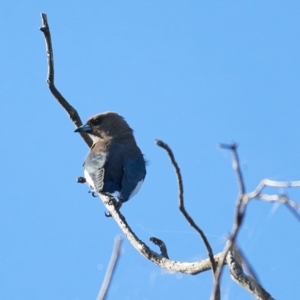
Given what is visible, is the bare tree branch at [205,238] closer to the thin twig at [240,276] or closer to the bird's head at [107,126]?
the thin twig at [240,276]

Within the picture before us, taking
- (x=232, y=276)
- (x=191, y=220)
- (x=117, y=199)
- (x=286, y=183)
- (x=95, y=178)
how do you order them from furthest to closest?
(x=95, y=178), (x=117, y=199), (x=232, y=276), (x=191, y=220), (x=286, y=183)

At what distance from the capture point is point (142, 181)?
333 inches

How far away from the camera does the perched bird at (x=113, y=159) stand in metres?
7.89

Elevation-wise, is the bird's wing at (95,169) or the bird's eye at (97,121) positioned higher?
the bird's eye at (97,121)

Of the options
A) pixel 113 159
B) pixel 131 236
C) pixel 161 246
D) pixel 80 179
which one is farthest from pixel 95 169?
pixel 161 246

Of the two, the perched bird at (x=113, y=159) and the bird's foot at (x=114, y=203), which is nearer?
the bird's foot at (x=114, y=203)

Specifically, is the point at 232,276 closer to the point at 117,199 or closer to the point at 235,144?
the point at 235,144

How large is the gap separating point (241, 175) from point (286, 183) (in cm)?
46

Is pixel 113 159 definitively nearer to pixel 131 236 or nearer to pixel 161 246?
pixel 131 236

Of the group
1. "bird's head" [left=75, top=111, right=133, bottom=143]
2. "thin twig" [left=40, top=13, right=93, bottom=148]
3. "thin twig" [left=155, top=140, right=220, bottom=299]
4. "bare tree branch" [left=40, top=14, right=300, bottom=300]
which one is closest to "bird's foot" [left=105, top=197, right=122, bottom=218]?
"bare tree branch" [left=40, top=14, right=300, bottom=300]

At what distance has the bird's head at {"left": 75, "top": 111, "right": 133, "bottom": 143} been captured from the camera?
9.58 m

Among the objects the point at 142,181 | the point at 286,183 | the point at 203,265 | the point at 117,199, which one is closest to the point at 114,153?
the point at 142,181

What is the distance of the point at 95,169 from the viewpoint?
826cm

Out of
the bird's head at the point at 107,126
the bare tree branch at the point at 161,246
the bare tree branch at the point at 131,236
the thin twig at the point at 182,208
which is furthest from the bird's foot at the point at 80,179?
the thin twig at the point at 182,208
